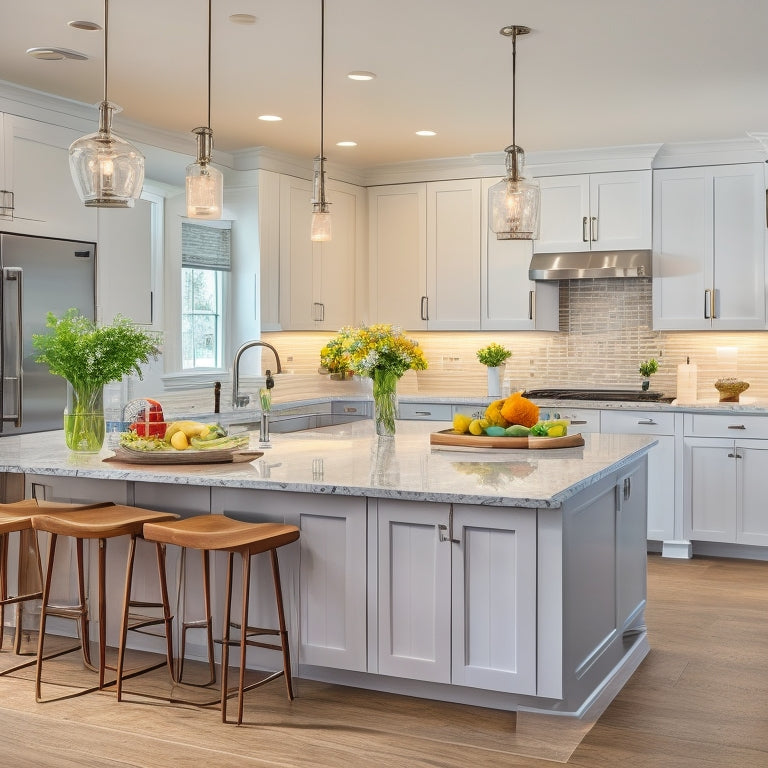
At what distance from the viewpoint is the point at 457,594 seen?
3207 mm

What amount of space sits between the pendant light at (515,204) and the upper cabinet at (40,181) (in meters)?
2.53

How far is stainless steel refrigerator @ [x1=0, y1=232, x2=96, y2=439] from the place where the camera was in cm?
497

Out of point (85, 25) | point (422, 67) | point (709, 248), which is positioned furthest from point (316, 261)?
point (85, 25)

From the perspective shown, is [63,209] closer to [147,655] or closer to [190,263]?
[190,263]

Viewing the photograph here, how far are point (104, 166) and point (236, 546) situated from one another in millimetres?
1279

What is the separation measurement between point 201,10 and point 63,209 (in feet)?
5.95

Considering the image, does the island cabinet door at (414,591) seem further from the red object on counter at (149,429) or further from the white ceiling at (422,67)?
the white ceiling at (422,67)

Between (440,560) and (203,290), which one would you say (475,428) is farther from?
(203,290)

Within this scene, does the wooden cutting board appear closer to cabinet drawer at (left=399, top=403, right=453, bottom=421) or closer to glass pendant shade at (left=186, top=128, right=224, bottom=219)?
glass pendant shade at (left=186, top=128, right=224, bottom=219)

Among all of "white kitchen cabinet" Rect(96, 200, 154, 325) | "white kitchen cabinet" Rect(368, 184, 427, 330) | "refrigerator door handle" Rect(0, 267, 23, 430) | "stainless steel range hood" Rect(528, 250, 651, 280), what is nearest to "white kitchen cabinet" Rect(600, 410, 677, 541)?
"stainless steel range hood" Rect(528, 250, 651, 280)

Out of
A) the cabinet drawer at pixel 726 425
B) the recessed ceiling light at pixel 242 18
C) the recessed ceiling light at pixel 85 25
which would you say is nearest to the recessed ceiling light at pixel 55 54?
the recessed ceiling light at pixel 85 25

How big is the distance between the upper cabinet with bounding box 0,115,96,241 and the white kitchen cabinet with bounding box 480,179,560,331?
287cm

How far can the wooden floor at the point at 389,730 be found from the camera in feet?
9.92

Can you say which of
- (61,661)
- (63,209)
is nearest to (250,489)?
(61,661)
